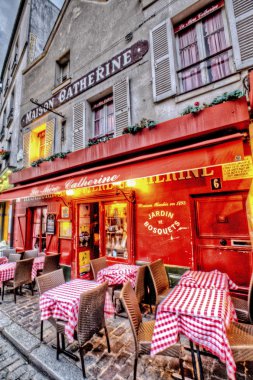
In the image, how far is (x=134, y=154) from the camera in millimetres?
5375

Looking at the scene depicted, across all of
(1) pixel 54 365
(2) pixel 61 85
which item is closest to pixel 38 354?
(1) pixel 54 365

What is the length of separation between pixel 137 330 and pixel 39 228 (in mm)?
7006

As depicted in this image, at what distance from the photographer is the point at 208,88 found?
4.63m

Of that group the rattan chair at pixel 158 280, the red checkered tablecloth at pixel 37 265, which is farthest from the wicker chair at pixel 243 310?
the red checkered tablecloth at pixel 37 265

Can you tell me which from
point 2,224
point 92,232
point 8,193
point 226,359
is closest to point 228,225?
point 226,359

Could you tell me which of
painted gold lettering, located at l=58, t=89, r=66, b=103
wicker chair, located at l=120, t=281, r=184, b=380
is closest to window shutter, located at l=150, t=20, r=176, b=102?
painted gold lettering, located at l=58, t=89, r=66, b=103

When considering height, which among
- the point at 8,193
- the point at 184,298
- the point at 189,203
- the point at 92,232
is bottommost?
the point at 184,298

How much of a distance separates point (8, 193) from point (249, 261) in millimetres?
7901

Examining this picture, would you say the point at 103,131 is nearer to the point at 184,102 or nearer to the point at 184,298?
the point at 184,102

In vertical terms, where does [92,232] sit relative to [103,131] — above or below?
below

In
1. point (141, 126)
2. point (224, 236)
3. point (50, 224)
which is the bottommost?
point (224, 236)

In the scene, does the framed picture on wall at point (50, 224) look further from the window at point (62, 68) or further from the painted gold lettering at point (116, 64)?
the window at point (62, 68)

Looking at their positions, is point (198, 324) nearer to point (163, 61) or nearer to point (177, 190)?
point (177, 190)

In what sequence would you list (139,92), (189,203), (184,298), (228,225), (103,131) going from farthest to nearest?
(103,131)
(139,92)
(189,203)
(228,225)
(184,298)
